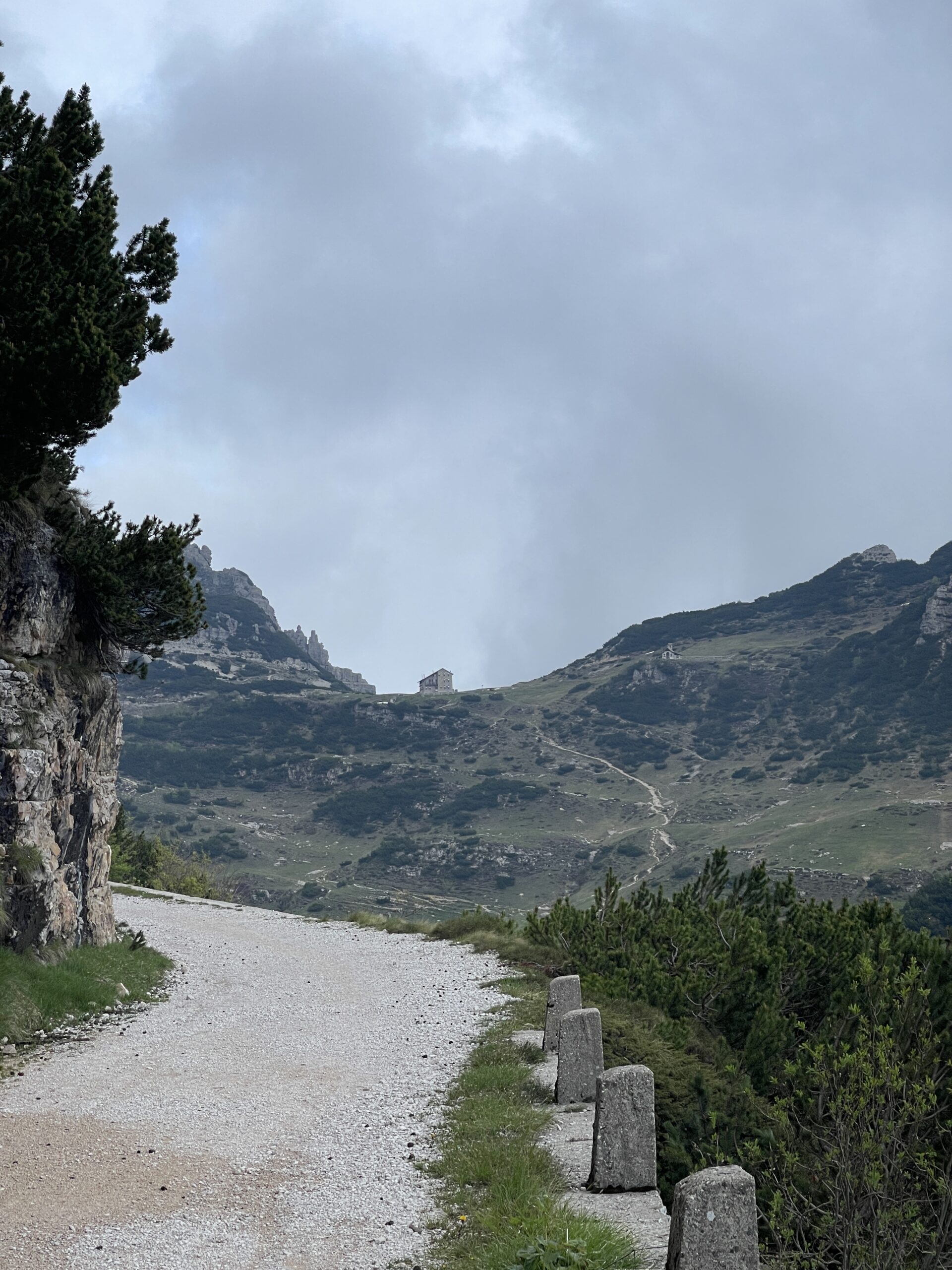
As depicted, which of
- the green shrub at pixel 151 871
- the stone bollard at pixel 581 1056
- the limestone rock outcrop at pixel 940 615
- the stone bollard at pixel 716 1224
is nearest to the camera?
the stone bollard at pixel 716 1224

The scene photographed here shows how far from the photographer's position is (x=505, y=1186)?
273 inches

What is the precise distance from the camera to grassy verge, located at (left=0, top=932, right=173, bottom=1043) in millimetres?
12531

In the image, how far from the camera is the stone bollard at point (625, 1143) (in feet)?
22.1

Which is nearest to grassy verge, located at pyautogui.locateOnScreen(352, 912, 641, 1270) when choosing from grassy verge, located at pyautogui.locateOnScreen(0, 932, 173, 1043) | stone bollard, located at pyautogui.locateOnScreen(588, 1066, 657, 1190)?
stone bollard, located at pyautogui.locateOnScreen(588, 1066, 657, 1190)

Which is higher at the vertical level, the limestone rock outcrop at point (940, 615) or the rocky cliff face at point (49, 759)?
the limestone rock outcrop at point (940, 615)

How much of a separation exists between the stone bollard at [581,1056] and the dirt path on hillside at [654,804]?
71955mm

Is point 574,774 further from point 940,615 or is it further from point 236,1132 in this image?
point 236,1132

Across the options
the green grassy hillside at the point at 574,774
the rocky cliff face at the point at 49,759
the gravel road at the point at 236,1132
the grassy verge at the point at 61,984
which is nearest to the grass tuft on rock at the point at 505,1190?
the gravel road at the point at 236,1132

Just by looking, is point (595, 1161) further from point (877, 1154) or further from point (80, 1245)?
point (80, 1245)

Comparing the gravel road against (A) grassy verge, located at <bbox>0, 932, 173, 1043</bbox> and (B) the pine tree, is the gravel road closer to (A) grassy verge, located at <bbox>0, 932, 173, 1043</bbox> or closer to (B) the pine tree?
(A) grassy verge, located at <bbox>0, 932, 173, 1043</bbox>

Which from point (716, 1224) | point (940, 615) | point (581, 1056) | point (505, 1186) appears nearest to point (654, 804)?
point (940, 615)

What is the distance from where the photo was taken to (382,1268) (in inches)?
231

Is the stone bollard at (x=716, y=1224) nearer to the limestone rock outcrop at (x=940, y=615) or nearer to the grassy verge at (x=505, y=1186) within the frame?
the grassy verge at (x=505, y=1186)

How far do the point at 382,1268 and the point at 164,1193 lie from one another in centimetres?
222
